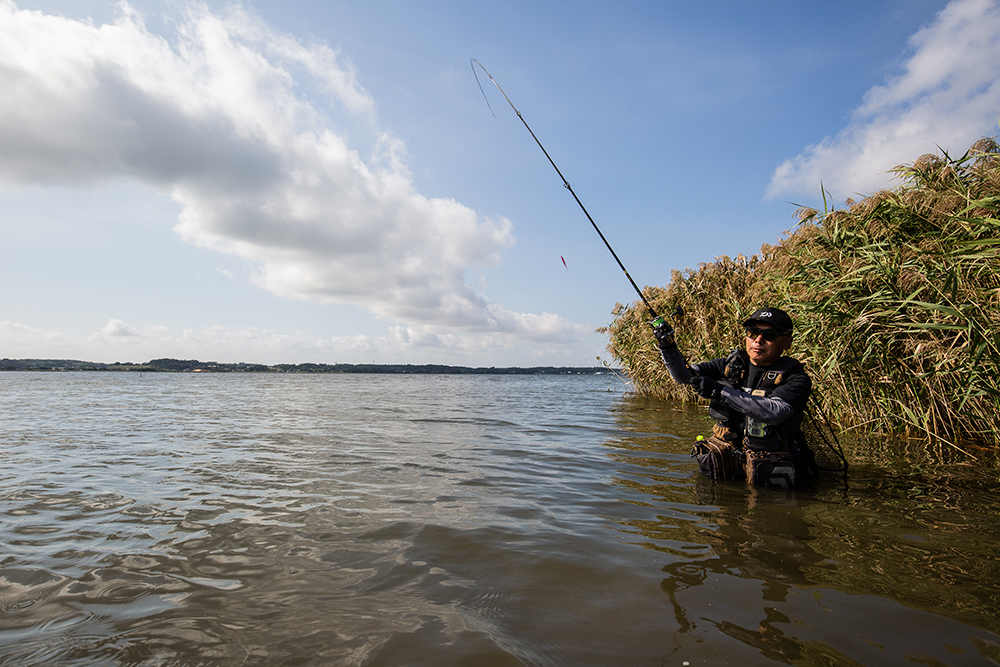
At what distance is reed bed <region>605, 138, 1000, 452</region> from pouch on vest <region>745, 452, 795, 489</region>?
7.86 feet

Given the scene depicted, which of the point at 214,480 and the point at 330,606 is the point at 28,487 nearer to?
the point at 214,480

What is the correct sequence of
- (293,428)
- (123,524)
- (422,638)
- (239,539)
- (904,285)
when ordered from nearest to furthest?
(422,638), (239,539), (123,524), (904,285), (293,428)

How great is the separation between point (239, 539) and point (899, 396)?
838 centimetres

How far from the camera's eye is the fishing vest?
5.14 m

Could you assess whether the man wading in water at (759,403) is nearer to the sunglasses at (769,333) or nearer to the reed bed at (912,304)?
the sunglasses at (769,333)

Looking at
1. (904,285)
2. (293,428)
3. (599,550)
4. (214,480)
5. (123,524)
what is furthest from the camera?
(293,428)

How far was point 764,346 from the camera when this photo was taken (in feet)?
17.3

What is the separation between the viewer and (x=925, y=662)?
2.19m

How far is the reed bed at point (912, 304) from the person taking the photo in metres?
5.67

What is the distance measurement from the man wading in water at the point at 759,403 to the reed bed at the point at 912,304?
1.97 metres

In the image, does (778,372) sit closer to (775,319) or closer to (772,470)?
(775,319)

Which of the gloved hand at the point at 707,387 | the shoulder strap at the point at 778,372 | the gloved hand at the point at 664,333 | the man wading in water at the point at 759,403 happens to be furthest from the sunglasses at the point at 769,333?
the gloved hand at the point at 664,333

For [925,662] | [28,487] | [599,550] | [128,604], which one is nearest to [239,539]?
[128,604]

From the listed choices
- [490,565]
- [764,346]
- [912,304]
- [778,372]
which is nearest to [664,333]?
[764,346]
